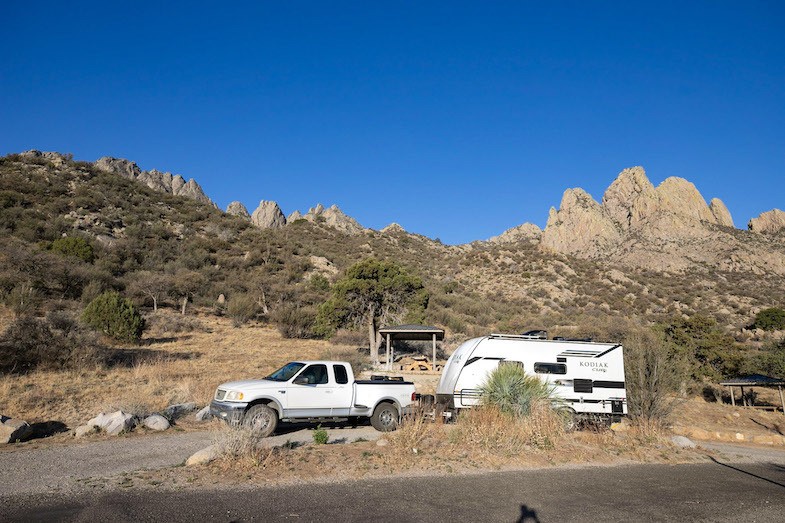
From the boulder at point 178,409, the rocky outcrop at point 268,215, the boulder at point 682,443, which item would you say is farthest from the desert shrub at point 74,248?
the rocky outcrop at point 268,215

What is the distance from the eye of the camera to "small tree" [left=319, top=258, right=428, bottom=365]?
30312mm

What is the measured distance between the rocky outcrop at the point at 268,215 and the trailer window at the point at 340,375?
277ft

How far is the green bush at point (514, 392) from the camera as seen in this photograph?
1116cm

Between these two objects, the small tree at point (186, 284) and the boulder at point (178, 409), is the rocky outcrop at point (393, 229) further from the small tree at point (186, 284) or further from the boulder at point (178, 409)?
the boulder at point (178, 409)

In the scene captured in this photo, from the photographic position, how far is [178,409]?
1324 centimetres

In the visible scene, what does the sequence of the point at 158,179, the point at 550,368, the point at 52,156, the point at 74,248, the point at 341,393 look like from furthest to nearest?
the point at 158,179, the point at 52,156, the point at 74,248, the point at 550,368, the point at 341,393

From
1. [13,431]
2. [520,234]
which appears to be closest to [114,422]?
[13,431]

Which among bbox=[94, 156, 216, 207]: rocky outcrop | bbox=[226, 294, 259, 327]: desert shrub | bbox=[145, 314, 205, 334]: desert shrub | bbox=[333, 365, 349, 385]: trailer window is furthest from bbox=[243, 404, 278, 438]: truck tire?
bbox=[94, 156, 216, 207]: rocky outcrop

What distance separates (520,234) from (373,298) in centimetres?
8249

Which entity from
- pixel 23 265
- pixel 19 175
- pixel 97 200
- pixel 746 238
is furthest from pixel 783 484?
pixel 746 238

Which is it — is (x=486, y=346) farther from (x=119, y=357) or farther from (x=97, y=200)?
(x=97, y=200)

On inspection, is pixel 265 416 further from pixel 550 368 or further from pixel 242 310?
pixel 242 310

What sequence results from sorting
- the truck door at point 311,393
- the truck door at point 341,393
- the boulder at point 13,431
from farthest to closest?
the truck door at point 341,393, the truck door at point 311,393, the boulder at point 13,431

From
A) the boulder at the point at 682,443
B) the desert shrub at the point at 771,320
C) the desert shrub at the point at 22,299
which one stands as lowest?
the boulder at the point at 682,443
